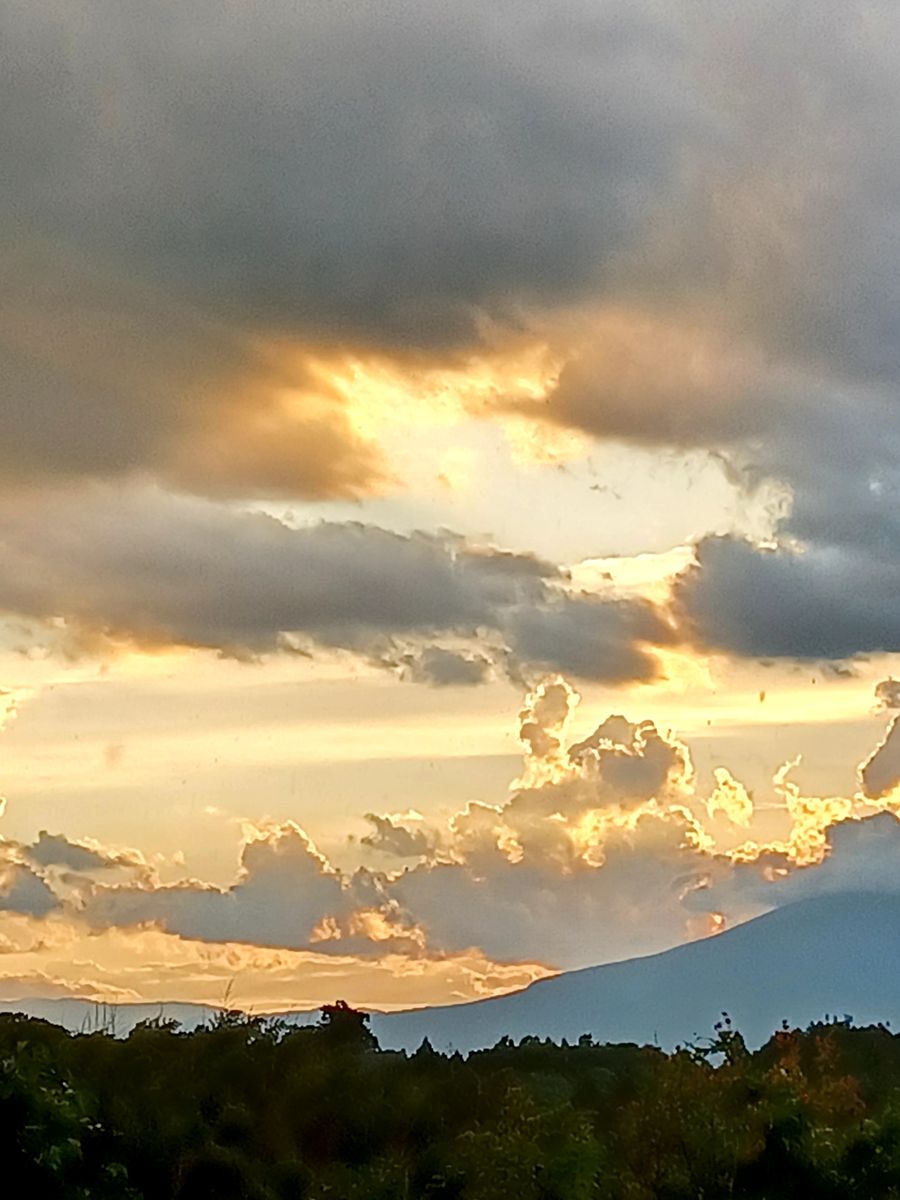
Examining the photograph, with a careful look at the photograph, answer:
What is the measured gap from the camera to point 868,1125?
58.1 metres

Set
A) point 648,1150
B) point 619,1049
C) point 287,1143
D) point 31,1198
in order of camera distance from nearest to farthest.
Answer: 1. point 31,1198
2. point 648,1150
3. point 287,1143
4. point 619,1049

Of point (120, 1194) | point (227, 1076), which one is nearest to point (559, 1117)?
point (120, 1194)

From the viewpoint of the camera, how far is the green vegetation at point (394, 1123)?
55.6 metres

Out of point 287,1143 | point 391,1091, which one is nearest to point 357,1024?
point 391,1091

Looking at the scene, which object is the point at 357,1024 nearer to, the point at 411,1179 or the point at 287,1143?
the point at 287,1143

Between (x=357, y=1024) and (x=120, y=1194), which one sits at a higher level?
(x=357, y=1024)

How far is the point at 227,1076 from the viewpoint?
3012 inches

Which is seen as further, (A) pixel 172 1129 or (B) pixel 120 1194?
(A) pixel 172 1129

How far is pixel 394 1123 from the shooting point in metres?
76.4

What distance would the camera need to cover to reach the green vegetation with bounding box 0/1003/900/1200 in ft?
182

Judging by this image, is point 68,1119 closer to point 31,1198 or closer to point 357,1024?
point 31,1198

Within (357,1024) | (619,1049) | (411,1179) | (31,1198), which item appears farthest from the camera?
(619,1049)

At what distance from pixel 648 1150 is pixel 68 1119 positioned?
15900mm

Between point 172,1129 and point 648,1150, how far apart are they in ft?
60.0
